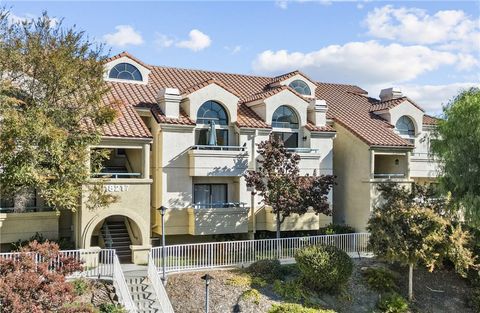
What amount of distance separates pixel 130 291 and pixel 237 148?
10.0 meters

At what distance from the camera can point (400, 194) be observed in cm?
2642

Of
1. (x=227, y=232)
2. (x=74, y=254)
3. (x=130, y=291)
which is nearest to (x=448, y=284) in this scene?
(x=227, y=232)

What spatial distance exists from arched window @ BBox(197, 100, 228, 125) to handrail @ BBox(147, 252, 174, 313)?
8750mm

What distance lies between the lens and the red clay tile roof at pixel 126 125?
25.0m

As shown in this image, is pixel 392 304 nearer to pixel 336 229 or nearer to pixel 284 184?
pixel 284 184

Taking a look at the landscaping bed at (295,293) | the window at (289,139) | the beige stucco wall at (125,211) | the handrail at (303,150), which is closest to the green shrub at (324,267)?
the landscaping bed at (295,293)

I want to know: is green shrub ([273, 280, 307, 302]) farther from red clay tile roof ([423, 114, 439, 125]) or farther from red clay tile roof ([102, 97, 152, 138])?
red clay tile roof ([423, 114, 439, 125])

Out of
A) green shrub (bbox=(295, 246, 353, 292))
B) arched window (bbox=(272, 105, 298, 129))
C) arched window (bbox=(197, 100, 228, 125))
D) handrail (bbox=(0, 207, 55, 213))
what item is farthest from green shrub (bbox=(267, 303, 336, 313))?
arched window (bbox=(272, 105, 298, 129))

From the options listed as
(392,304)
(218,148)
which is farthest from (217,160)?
(392,304)

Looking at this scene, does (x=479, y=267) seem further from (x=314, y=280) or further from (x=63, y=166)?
(x=63, y=166)

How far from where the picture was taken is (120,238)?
26.9 meters

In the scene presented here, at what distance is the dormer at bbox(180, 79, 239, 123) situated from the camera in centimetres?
2811

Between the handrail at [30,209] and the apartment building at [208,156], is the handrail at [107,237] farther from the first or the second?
the handrail at [30,209]

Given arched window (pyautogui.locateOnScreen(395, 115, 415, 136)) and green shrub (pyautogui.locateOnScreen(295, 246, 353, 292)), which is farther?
arched window (pyautogui.locateOnScreen(395, 115, 415, 136))
